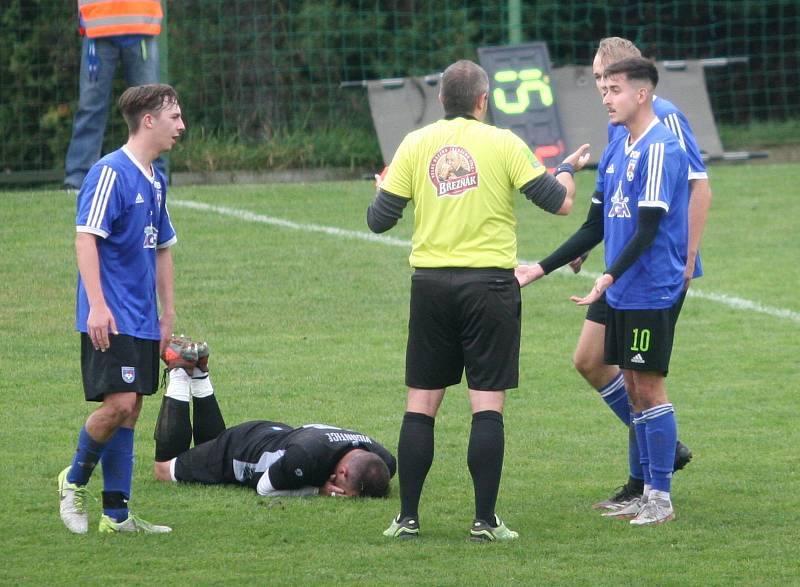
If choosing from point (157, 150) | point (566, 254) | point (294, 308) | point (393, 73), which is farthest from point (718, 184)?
point (157, 150)

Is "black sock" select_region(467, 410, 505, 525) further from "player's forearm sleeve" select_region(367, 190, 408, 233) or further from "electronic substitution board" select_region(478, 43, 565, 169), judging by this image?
"electronic substitution board" select_region(478, 43, 565, 169)

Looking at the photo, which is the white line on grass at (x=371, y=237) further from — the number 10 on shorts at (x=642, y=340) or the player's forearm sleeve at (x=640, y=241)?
the player's forearm sleeve at (x=640, y=241)

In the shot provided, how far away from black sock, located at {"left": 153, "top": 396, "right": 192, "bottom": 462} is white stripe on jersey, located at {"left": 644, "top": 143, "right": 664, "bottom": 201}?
8.10 ft

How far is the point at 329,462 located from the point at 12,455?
1.71 metres

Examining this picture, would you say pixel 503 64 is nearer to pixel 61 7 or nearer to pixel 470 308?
pixel 61 7

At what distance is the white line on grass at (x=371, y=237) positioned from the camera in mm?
10992

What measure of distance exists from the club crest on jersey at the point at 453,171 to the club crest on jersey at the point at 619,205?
72cm

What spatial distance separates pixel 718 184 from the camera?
15.5m

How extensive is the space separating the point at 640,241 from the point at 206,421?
242 centimetres

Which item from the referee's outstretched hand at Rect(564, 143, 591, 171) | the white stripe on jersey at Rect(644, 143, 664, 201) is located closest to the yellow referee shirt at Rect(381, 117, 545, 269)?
the referee's outstretched hand at Rect(564, 143, 591, 171)

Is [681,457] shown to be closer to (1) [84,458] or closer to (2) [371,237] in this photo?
(1) [84,458]

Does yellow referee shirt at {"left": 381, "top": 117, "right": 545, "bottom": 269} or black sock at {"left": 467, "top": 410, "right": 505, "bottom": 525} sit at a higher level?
yellow referee shirt at {"left": 381, "top": 117, "right": 545, "bottom": 269}

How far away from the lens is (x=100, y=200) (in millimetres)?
5742

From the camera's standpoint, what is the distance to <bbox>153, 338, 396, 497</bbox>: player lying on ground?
21.6 feet
